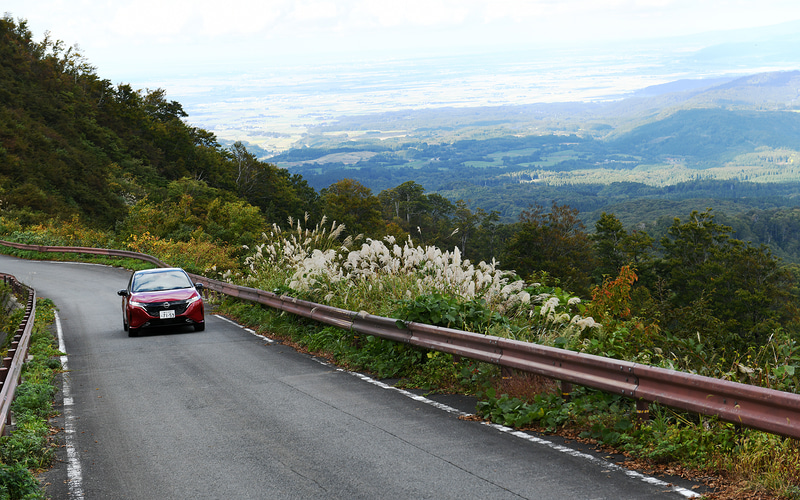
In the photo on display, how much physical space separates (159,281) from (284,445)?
32.5 ft

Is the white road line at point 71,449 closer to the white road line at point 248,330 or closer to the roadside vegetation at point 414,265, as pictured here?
the roadside vegetation at point 414,265

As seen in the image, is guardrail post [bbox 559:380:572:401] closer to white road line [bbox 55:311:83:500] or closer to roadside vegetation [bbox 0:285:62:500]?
white road line [bbox 55:311:83:500]

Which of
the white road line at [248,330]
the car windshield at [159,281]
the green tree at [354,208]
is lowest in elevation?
the white road line at [248,330]

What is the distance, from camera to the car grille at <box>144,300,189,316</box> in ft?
46.6

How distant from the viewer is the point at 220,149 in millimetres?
98688

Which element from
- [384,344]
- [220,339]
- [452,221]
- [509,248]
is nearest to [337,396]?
[384,344]

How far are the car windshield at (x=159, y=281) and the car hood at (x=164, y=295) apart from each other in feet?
0.58

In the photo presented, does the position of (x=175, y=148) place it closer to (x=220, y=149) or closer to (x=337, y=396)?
(x=220, y=149)

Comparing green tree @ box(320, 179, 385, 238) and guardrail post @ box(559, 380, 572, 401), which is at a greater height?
green tree @ box(320, 179, 385, 238)

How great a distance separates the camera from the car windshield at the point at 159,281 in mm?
14727

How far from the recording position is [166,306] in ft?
46.8

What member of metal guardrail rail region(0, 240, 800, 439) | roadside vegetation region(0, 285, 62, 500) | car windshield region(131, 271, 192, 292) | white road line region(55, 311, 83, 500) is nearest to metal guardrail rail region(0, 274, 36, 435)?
roadside vegetation region(0, 285, 62, 500)

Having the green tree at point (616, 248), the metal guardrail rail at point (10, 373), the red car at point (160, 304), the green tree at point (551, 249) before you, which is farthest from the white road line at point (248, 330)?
the green tree at point (616, 248)

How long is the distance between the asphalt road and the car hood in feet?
11.7
